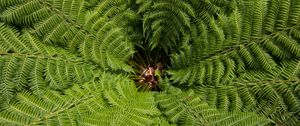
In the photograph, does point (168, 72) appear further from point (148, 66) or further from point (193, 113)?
point (193, 113)

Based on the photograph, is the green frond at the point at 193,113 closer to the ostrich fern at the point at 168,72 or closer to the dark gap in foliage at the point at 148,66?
the ostrich fern at the point at 168,72

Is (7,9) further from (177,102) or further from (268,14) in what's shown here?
(268,14)

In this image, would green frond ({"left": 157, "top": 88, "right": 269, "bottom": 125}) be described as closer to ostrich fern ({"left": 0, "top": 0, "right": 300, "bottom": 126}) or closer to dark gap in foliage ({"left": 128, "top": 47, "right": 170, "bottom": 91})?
ostrich fern ({"left": 0, "top": 0, "right": 300, "bottom": 126})

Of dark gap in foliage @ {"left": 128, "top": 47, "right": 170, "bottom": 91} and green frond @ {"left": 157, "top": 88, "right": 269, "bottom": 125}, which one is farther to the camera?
dark gap in foliage @ {"left": 128, "top": 47, "right": 170, "bottom": 91}

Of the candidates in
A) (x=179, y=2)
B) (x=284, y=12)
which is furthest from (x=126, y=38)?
(x=284, y=12)

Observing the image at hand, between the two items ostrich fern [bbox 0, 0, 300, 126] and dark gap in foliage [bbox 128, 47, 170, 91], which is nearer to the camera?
ostrich fern [bbox 0, 0, 300, 126]

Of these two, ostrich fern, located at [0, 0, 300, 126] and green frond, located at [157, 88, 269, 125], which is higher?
ostrich fern, located at [0, 0, 300, 126]

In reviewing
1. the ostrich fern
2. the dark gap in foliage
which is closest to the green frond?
the ostrich fern

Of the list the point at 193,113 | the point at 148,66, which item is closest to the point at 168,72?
the point at 148,66
